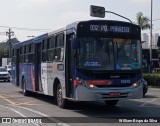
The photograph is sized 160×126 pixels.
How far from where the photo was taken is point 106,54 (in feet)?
44.2

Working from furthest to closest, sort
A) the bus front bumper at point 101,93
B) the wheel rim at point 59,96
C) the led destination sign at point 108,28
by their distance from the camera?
1. the wheel rim at point 59,96
2. the led destination sign at point 108,28
3. the bus front bumper at point 101,93

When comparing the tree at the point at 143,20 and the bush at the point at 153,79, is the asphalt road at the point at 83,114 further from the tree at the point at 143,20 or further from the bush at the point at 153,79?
the tree at the point at 143,20

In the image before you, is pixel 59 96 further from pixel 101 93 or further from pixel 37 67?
pixel 37 67

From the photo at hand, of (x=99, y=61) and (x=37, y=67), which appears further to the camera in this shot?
(x=37, y=67)

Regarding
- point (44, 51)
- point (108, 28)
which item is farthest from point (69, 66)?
point (44, 51)

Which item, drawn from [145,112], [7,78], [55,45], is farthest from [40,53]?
[7,78]

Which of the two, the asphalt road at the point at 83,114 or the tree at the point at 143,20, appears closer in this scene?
the asphalt road at the point at 83,114

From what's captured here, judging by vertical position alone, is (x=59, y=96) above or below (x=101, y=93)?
below

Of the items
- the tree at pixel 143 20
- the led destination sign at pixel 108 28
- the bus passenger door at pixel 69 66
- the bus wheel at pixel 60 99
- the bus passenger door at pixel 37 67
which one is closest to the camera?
the led destination sign at pixel 108 28

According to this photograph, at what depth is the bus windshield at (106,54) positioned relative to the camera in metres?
13.3

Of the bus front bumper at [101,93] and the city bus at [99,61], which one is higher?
the city bus at [99,61]

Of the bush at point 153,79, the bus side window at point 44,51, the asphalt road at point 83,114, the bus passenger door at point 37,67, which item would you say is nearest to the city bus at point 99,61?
the asphalt road at point 83,114

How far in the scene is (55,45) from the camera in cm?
1574

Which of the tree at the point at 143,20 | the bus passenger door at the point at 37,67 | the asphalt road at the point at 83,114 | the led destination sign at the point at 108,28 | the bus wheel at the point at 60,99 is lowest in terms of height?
the asphalt road at the point at 83,114
